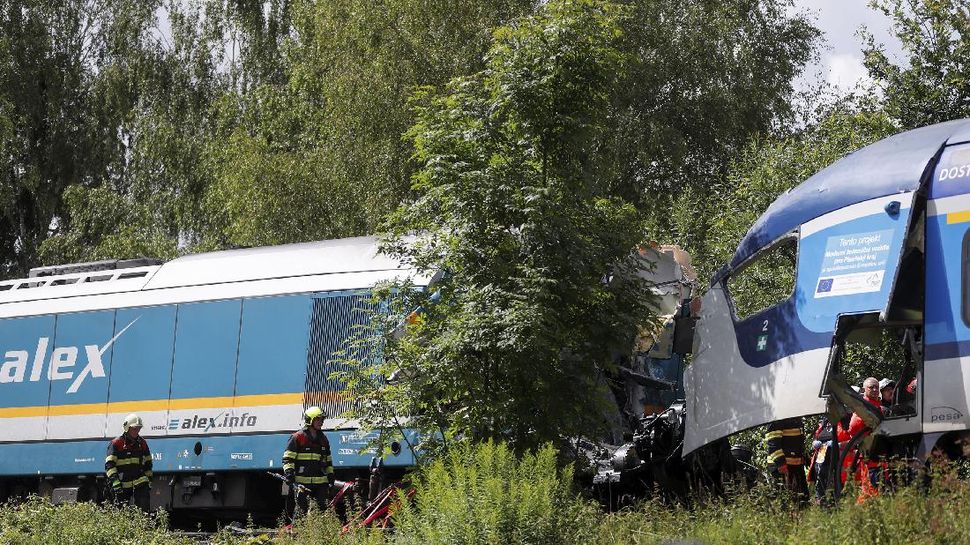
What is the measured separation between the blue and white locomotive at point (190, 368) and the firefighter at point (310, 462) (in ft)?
2.25

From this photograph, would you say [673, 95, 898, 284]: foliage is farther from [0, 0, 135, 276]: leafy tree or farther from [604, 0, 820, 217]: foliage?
[0, 0, 135, 276]: leafy tree

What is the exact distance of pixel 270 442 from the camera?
16.2 meters

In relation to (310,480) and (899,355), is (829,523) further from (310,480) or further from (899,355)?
(310,480)

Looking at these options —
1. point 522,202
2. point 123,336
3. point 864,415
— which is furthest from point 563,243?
point 123,336

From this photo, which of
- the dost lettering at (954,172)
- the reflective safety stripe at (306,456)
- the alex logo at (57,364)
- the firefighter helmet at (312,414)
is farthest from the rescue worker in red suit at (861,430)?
the alex logo at (57,364)

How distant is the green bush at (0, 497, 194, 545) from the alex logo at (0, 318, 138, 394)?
501 centimetres

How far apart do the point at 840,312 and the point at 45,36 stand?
31.7 m

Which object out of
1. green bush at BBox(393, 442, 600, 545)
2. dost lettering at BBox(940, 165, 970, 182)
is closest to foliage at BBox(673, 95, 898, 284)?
dost lettering at BBox(940, 165, 970, 182)

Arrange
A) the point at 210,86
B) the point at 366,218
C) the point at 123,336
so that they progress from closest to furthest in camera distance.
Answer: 1. the point at 123,336
2. the point at 366,218
3. the point at 210,86

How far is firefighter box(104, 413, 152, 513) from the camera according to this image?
15.4 metres

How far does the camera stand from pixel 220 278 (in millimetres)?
17719

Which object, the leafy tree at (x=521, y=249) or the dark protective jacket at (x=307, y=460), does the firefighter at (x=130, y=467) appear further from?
the leafy tree at (x=521, y=249)

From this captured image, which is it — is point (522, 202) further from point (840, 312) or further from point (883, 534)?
point (883, 534)

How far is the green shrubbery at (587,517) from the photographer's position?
28.8ft
